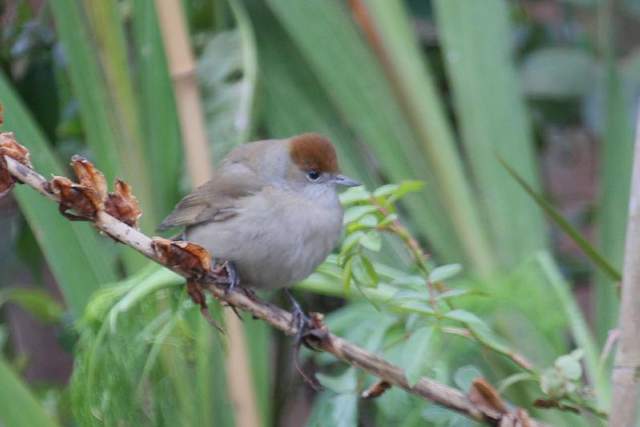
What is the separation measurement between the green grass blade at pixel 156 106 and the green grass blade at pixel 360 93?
0.30 m

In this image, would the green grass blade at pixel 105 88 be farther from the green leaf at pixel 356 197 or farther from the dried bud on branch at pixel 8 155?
the dried bud on branch at pixel 8 155

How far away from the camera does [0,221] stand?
6.78 feet

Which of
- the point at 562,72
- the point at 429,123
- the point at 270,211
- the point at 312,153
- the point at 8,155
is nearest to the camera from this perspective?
the point at 8,155

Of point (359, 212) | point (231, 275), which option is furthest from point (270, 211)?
point (359, 212)

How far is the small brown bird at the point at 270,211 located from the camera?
1473 mm

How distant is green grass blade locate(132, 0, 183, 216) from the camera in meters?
1.58

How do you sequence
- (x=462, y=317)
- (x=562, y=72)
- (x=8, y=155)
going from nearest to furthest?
(x=8, y=155)
(x=462, y=317)
(x=562, y=72)

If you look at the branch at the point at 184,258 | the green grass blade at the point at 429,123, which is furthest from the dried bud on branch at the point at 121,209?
the green grass blade at the point at 429,123

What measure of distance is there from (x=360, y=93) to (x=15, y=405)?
32.4 inches

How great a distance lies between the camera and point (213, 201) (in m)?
1.58

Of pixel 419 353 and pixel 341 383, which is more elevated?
pixel 419 353

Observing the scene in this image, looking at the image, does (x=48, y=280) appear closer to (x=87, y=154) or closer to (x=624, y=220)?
(x=87, y=154)

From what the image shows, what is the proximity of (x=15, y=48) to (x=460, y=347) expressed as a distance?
3.74 ft

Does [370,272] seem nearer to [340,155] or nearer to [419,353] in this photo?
[419,353]
